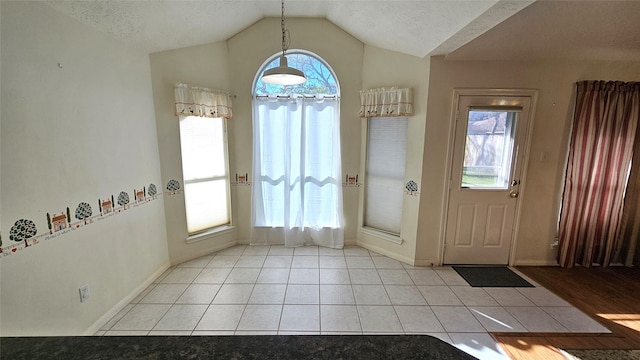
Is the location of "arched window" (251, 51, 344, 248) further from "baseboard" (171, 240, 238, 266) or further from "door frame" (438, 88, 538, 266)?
"door frame" (438, 88, 538, 266)

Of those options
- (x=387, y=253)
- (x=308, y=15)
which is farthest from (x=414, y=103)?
(x=387, y=253)

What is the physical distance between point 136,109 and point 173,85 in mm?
532

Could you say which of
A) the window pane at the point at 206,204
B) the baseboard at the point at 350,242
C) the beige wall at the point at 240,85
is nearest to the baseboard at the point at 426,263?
the baseboard at the point at 350,242

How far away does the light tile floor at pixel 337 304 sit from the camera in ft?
7.29

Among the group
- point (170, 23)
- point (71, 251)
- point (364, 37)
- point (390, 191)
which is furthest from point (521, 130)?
point (71, 251)

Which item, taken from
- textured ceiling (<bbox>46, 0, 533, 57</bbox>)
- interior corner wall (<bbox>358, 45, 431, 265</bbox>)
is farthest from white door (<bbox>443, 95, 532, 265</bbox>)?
textured ceiling (<bbox>46, 0, 533, 57</bbox>)

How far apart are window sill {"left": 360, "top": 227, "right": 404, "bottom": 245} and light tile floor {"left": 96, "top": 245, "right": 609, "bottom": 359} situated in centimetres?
31

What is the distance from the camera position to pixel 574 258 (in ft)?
10.6

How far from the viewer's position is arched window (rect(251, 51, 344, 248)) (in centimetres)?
351

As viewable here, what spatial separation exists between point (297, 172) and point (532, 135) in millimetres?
2823

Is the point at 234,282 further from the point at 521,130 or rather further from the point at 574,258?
the point at 574,258

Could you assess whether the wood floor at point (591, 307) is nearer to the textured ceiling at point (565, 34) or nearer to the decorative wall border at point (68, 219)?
the textured ceiling at point (565, 34)

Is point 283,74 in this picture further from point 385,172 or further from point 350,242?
point 350,242

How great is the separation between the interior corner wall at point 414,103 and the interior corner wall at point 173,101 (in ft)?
6.02
